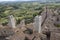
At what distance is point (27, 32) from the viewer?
1427cm

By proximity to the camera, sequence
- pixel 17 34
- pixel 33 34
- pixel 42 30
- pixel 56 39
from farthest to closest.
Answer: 1. pixel 42 30
2. pixel 33 34
3. pixel 17 34
4. pixel 56 39

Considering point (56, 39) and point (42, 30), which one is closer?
point (56, 39)

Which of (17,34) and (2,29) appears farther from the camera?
(2,29)

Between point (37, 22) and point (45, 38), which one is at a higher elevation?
point (37, 22)

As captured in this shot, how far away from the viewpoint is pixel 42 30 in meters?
14.5

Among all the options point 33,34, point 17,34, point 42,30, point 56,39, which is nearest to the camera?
point 56,39

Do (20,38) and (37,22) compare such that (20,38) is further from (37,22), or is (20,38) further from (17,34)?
(37,22)

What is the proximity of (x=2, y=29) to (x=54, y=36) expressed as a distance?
14.6 ft

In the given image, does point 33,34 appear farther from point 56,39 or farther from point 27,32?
point 56,39

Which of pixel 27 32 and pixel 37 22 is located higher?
pixel 37 22

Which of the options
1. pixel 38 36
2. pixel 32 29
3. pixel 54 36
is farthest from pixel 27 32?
pixel 54 36

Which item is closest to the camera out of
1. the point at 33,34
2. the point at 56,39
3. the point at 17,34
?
the point at 56,39

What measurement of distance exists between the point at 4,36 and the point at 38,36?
2634mm

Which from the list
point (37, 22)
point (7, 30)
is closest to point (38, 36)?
point (37, 22)
